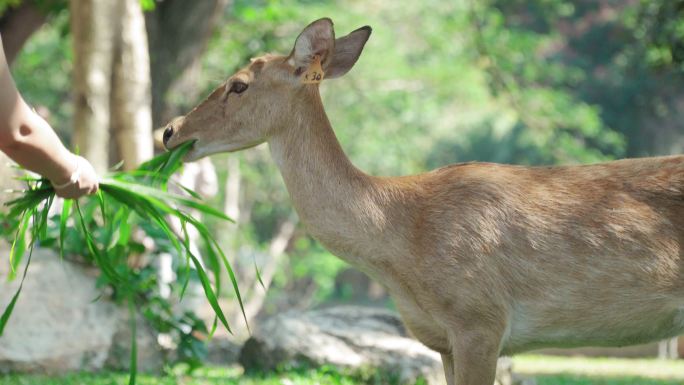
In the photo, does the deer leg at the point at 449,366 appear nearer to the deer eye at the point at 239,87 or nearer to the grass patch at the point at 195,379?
the deer eye at the point at 239,87

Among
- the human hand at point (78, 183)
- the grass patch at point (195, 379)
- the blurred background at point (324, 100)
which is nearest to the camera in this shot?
the human hand at point (78, 183)

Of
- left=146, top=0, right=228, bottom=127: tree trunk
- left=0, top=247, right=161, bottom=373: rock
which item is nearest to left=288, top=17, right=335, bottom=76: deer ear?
left=0, top=247, right=161, bottom=373: rock

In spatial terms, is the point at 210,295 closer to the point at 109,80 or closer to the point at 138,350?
the point at 138,350

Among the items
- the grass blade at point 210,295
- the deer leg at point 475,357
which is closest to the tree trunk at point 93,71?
the grass blade at point 210,295

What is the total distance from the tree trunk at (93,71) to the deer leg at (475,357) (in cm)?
471

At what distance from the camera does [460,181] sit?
488 cm

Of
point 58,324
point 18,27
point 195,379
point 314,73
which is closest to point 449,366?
point 314,73

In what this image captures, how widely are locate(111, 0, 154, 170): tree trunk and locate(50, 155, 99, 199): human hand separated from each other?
4.90 m

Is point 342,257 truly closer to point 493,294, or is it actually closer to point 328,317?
point 493,294

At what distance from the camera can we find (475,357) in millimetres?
4543

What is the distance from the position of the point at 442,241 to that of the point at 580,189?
0.71 metres

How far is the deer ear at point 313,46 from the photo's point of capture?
483 cm

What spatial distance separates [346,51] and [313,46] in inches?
8.5

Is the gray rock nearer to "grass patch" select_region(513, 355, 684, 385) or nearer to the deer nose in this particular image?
"grass patch" select_region(513, 355, 684, 385)
